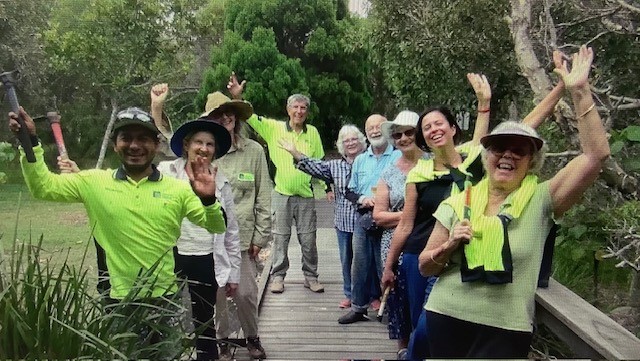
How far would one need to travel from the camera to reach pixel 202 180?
158cm

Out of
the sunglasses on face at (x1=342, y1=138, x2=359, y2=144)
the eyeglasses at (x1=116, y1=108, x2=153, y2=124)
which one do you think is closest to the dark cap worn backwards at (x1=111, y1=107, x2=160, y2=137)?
the eyeglasses at (x1=116, y1=108, x2=153, y2=124)

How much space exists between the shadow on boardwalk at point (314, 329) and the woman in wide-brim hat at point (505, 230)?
107cm

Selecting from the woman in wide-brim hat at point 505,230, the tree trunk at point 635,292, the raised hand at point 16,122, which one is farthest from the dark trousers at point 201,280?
the tree trunk at point 635,292

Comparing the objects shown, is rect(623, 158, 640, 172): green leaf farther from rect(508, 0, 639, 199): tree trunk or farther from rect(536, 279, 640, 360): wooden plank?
rect(536, 279, 640, 360): wooden plank

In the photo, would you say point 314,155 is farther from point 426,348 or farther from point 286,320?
point 426,348

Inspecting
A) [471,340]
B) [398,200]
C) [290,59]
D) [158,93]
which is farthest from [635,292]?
[158,93]

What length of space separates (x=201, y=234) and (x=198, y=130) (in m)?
0.37

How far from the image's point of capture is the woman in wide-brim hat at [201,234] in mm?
1720

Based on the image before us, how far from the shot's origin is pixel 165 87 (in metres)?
1.92

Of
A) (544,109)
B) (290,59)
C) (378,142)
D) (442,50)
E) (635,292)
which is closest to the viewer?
(544,109)

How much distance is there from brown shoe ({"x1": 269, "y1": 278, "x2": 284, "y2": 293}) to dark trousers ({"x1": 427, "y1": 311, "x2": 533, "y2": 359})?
1.96 metres

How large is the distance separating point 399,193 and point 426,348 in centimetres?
69

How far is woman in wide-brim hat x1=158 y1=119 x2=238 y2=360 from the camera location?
172 cm

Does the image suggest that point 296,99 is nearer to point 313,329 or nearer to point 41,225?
point 313,329
